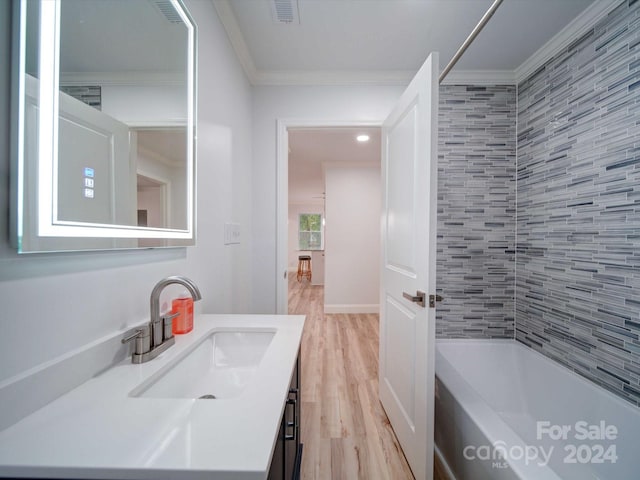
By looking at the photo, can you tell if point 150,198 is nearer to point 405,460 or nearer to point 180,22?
point 180,22

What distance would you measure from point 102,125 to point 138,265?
0.42 metres

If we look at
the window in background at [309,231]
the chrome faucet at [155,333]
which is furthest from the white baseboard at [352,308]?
the window in background at [309,231]

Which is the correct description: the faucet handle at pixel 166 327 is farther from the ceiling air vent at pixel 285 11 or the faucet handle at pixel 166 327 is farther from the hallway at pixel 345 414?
the ceiling air vent at pixel 285 11

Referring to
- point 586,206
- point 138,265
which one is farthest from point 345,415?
point 586,206

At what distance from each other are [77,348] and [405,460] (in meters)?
1.64

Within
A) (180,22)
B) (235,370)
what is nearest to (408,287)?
(235,370)

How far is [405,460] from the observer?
58.6 inches

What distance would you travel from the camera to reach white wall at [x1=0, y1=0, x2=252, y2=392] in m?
0.52

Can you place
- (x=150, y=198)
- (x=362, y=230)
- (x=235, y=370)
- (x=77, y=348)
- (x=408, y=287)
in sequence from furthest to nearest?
(x=362, y=230) → (x=408, y=287) → (x=235, y=370) → (x=150, y=198) → (x=77, y=348)

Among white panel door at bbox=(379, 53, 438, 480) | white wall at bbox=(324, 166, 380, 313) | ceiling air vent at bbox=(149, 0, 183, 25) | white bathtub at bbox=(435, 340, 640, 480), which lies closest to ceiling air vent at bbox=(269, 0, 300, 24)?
ceiling air vent at bbox=(149, 0, 183, 25)

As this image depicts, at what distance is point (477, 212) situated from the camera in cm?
204

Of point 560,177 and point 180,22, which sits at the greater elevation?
point 180,22

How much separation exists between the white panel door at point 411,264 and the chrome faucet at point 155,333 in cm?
101

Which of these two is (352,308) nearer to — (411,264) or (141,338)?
(411,264)
